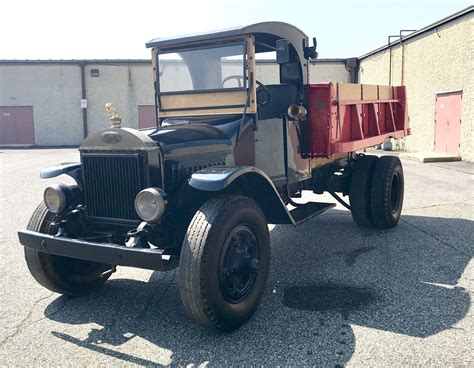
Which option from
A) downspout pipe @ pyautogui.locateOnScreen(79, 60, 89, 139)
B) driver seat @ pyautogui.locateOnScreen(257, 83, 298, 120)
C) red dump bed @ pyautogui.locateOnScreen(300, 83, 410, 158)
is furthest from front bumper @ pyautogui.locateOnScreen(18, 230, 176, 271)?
downspout pipe @ pyautogui.locateOnScreen(79, 60, 89, 139)

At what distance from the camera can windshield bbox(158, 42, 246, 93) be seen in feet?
14.0


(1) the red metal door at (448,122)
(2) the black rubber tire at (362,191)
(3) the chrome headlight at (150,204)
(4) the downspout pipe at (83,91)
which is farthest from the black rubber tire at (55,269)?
(4) the downspout pipe at (83,91)

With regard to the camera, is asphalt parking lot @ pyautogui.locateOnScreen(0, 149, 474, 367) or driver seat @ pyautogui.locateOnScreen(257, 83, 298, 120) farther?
driver seat @ pyautogui.locateOnScreen(257, 83, 298, 120)

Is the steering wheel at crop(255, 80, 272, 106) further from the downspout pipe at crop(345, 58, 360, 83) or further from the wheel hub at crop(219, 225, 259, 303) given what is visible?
the downspout pipe at crop(345, 58, 360, 83)

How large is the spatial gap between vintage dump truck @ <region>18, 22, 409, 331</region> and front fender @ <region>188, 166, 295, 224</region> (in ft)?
0.04

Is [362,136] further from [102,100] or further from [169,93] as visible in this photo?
[102,100]

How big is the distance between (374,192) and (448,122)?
1019 centimetres

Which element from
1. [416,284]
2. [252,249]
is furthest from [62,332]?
[416,284]

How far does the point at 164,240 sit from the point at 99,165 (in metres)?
0.83

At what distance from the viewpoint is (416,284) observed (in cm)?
418

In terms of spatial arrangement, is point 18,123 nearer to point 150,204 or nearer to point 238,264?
point 150,204

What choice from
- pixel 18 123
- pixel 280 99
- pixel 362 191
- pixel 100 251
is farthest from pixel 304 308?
pixel 18 123

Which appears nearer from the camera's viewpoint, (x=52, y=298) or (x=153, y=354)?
(x=153, y=354)

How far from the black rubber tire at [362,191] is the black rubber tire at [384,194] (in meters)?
0.08
